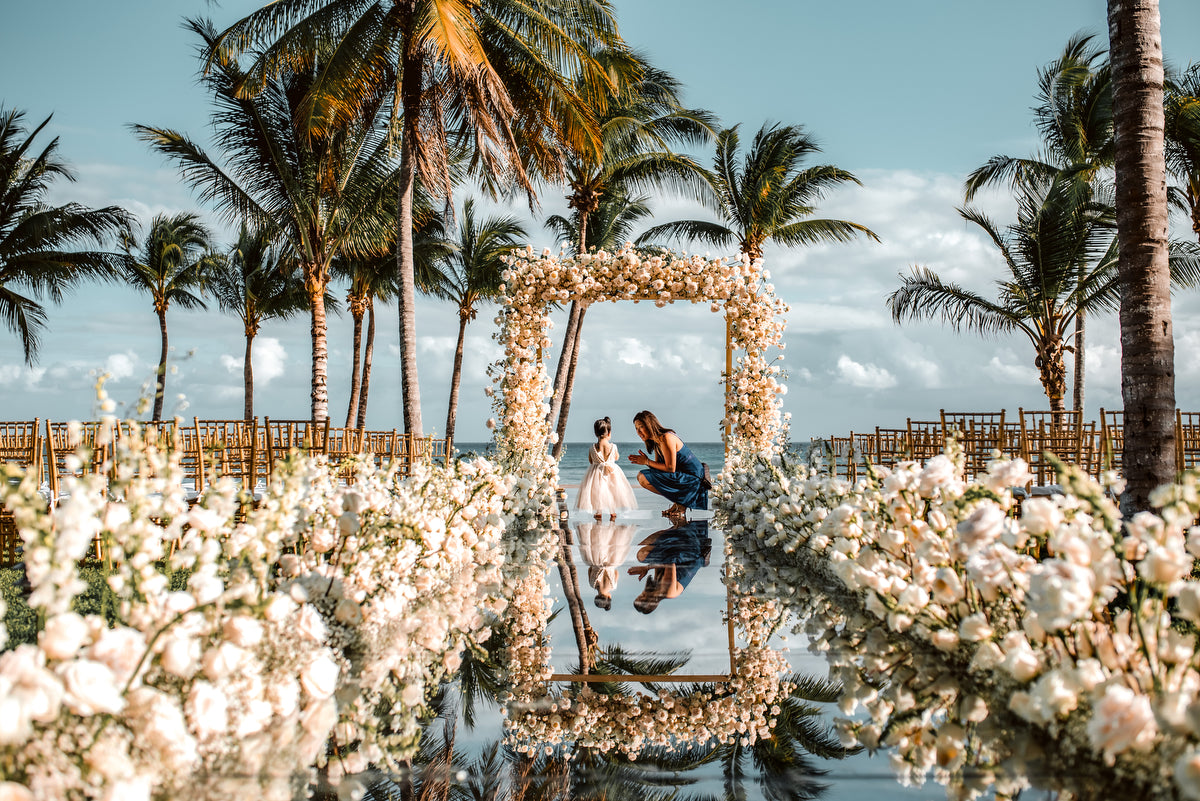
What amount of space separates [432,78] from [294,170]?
15.1ft

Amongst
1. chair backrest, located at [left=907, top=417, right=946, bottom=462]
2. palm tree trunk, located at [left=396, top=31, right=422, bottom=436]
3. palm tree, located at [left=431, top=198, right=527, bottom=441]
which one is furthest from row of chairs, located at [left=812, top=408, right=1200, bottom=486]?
palm tree, located at [left=431, top=198, right=527, bottom=441]

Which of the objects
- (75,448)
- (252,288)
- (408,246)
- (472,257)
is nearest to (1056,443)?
(408,246)

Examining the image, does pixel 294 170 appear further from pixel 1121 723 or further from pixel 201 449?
pixel 1121 723

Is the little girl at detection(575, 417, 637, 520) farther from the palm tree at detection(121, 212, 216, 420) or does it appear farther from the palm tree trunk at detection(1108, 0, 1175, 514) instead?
the palm tree at detection(121, 212, 216, 420)

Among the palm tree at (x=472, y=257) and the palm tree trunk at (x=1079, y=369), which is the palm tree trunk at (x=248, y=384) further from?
the palm tree trunk at (x=1079, y=369)

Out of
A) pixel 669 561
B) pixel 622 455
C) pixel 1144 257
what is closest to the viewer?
pixel 1144 257

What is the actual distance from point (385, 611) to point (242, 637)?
1.81m

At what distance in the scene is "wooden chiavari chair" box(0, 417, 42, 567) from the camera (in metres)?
8.64

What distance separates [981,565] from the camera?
2.38m

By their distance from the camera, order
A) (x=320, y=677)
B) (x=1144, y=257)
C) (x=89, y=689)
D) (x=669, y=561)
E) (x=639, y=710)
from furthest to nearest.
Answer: (x=669, y=561), (x=1144, y=257), (x=639, y=710), (x=320, y=677), (x=89, y=689)

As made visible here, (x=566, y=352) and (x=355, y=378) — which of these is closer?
(x=566, y=352)

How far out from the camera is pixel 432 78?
1307cm

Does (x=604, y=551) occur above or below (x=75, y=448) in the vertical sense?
below

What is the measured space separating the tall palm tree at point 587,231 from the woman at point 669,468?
8691 millimetres
